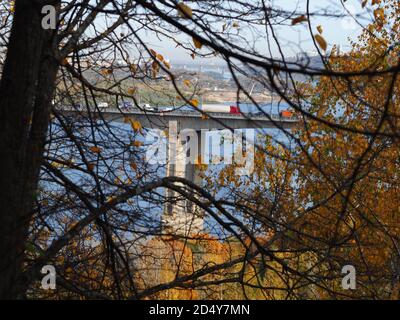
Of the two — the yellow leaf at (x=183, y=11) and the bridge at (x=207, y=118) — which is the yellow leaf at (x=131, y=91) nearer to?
the bridge at (x=207, y=118)

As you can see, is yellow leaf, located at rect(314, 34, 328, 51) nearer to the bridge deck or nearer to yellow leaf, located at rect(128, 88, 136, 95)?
the bridge deck

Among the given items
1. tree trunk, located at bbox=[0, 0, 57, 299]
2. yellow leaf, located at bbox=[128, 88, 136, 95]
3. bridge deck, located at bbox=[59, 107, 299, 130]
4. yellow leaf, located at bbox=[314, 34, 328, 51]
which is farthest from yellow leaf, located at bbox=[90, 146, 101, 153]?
yellow leaf, located at bbox=[314, 34, 328, 51]

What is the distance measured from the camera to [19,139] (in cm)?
404

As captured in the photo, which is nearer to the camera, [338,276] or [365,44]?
[338,276]

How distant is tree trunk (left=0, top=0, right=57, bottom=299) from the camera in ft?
13.2

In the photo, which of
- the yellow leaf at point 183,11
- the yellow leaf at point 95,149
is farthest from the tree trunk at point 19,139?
the yellow leaf at point 95,149

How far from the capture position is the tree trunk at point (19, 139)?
401cm
